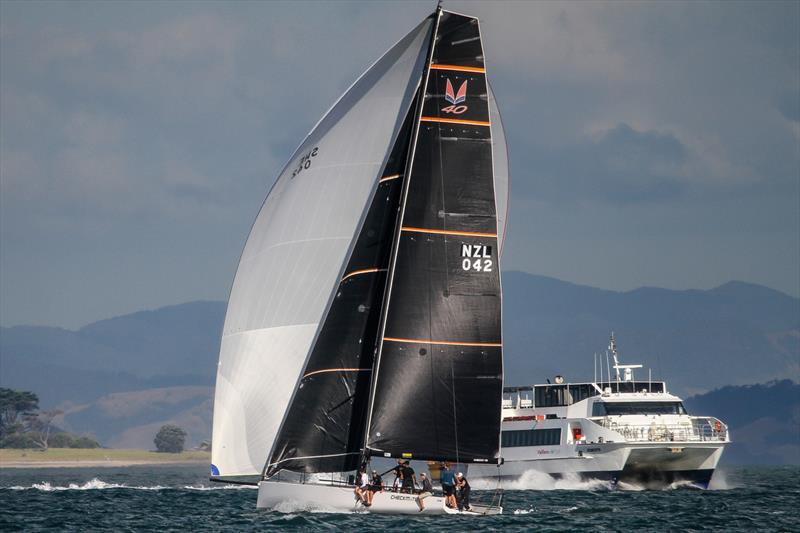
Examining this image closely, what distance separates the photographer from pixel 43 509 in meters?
42.4

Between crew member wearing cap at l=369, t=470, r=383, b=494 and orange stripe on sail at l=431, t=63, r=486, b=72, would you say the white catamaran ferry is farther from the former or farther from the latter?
orange stripe on sail at l=431, t=63, r=486, b=72

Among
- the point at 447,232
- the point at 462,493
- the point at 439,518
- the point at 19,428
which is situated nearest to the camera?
the point at 462,493

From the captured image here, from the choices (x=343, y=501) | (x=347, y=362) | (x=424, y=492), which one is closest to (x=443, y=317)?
(x=347, y=362)

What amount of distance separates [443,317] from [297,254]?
4328 mm

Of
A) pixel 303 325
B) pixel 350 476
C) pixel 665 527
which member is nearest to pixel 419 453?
pixel 350 476

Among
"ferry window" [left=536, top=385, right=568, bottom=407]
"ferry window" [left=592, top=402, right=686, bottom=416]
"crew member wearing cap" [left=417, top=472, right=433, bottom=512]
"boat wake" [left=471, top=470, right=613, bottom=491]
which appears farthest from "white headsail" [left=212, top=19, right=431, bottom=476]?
"ferry window" [left=536, top=385, right=568, bottom=407]

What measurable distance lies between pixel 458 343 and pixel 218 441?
6.92 m

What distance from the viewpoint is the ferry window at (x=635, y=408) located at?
56438mm

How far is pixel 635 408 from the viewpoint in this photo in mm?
56656

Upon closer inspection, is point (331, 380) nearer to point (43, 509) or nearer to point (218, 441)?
point (218, 441)

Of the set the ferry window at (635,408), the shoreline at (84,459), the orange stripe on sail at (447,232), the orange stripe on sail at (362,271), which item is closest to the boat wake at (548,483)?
the ferry window at (635,408)

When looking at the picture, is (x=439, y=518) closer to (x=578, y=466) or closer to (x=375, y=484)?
(x=375, y=484)

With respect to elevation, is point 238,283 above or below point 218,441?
above

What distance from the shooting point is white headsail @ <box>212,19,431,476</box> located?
36.4 meters
